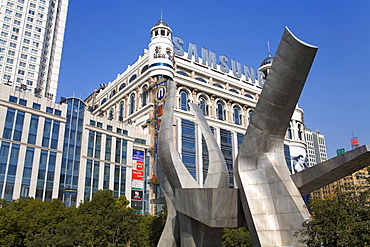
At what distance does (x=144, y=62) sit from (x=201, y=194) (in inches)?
1936

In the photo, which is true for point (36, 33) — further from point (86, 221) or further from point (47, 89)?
point (86, 221)

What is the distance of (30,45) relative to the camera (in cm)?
7106

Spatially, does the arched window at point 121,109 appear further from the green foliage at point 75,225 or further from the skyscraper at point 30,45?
the green foliage at point 75,225

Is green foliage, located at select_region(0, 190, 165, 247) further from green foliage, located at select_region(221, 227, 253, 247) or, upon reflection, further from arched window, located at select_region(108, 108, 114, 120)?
arched window, located at select_region(108, 108, 114, 120)

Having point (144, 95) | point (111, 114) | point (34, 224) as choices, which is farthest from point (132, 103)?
point (34, 224)

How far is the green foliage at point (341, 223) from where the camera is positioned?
1254 centimetres

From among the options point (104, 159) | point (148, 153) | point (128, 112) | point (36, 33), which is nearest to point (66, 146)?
point (104, 159)

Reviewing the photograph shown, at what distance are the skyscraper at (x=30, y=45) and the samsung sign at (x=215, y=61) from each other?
26894 millimetres

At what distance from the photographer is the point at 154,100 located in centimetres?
5794

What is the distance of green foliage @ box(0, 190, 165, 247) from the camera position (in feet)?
79.1

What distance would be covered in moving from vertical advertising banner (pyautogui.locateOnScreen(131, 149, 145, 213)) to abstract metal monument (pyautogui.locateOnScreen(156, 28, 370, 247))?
114 ft

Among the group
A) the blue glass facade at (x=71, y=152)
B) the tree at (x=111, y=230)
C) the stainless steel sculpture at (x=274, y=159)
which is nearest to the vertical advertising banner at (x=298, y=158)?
the blue glass facade at (x=71, y=152)

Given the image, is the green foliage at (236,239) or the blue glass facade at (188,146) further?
the blue glass facade at (188,146)

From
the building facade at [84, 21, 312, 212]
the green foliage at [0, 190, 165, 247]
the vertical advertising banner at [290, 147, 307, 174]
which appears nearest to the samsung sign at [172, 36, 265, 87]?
the building facade at [84, 21, 312, 212]
